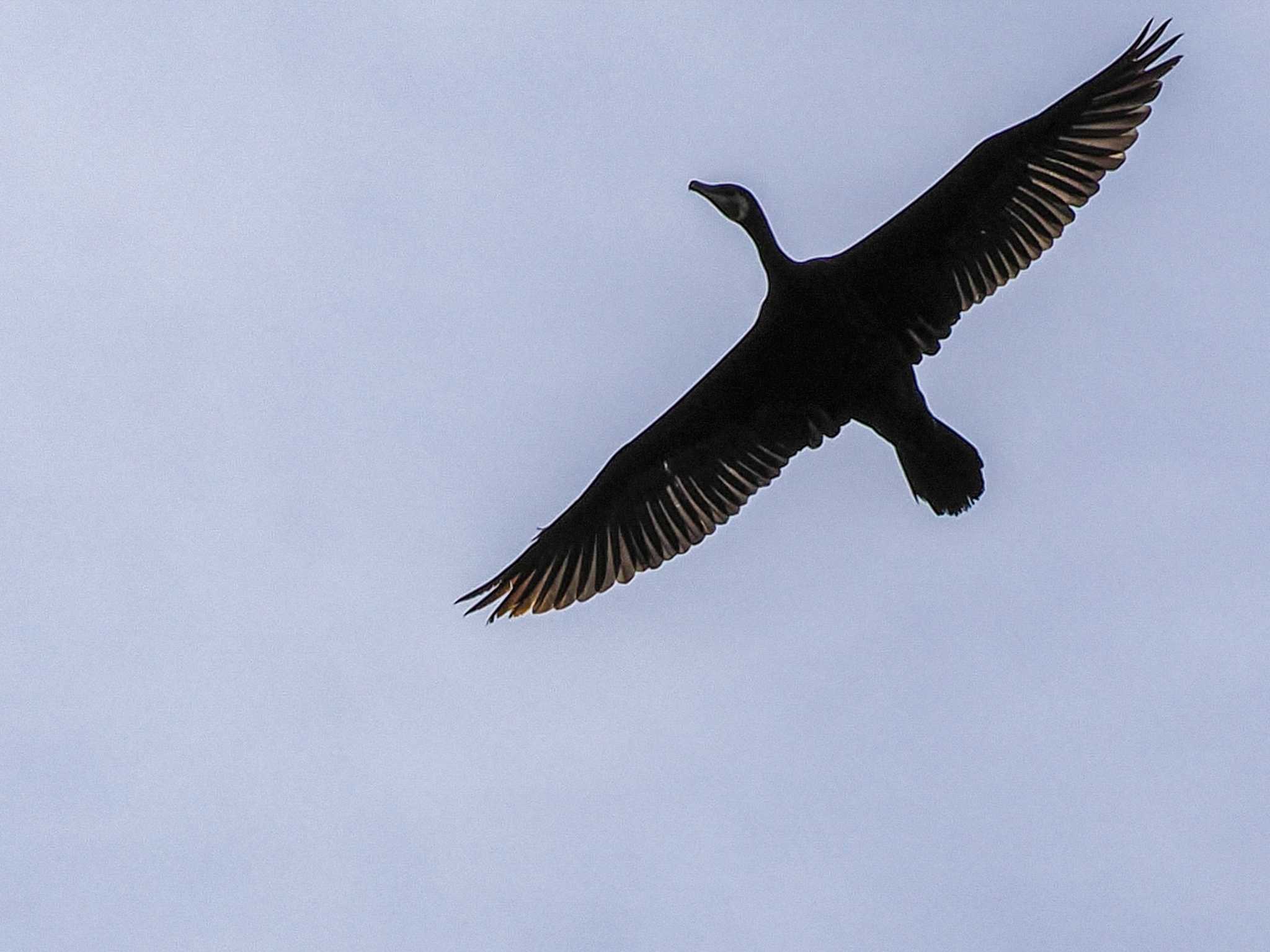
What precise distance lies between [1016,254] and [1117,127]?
87 centimetres

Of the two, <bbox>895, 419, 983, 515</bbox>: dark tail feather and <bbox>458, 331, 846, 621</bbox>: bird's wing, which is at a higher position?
<bbox>458, 331, 846, 621</bbox>: bird's wing

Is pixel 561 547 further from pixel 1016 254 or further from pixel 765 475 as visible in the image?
pixel 1016 254

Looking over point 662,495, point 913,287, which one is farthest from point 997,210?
point 662,495

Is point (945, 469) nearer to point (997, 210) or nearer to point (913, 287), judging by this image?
point (913, 287)

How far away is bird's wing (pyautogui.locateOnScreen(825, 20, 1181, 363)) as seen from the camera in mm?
13945

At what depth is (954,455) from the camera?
14141 millimetres

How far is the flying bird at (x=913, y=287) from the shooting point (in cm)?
1401

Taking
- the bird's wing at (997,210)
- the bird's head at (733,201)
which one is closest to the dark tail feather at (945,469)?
the bird's wing at (997,210)

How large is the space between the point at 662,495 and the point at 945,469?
1721 mm

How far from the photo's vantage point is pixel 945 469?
46.5ft

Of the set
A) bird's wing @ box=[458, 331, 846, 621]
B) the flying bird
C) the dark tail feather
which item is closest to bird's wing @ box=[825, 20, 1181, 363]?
the flying bird

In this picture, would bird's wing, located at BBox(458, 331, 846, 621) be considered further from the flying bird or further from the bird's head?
the bird's head

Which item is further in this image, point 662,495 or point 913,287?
point 662,495

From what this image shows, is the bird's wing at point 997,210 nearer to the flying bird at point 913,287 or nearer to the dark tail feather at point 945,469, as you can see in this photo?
the flying bird at point 913,287
